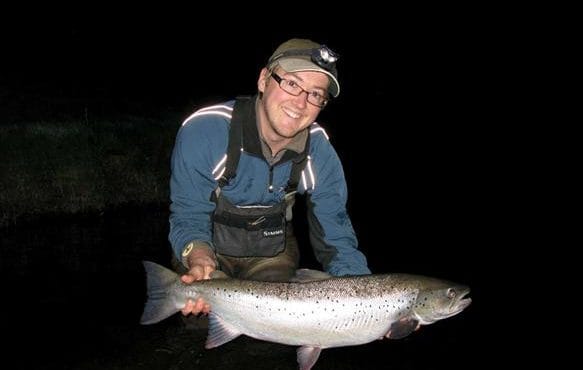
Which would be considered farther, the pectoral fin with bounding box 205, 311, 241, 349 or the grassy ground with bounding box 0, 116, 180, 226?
the grassy ground with bounding box 0, 116, 180, 226

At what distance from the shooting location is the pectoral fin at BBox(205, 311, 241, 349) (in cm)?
402

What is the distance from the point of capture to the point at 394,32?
79.4 meters

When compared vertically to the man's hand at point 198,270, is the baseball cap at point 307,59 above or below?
above

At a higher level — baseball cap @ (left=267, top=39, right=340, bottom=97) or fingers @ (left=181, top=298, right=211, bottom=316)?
baseball cap @ (left=267, top=39, right=340, bottom=97)

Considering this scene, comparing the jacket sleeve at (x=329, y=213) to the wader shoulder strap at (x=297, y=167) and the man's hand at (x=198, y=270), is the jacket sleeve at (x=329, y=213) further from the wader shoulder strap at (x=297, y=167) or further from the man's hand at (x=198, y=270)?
the man's hand at (x=198, y=270)

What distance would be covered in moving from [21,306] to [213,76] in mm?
40740

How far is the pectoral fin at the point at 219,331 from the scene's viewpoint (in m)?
4.02

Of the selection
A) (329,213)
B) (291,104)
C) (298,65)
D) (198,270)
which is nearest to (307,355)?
(198,270)

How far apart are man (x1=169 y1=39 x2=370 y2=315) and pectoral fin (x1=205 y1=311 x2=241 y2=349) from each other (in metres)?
0.12

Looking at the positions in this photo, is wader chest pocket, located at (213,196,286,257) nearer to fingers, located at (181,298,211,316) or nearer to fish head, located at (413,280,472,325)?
fingers, located at (181,298,211,316)

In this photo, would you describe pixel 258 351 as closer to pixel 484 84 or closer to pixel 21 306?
pixel 21 306

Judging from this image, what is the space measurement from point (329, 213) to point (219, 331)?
1.36 m

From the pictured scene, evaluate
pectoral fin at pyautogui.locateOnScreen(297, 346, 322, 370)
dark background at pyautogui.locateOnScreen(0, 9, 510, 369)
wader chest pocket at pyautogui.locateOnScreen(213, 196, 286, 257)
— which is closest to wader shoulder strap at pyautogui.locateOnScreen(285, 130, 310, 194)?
wader chest pocket at pyautogui.locateOnScreen(213, 196, 286, 257)

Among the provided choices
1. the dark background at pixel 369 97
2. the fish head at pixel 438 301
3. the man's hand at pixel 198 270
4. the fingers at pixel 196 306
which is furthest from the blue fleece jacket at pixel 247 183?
the dark background at pixel 369 97
